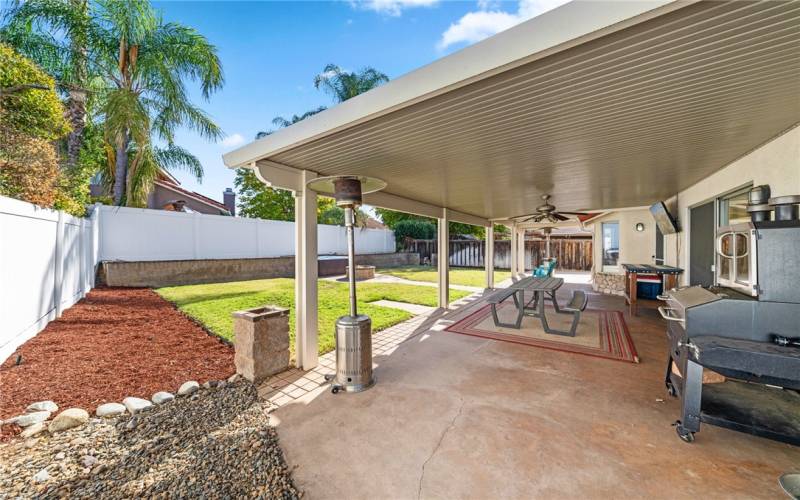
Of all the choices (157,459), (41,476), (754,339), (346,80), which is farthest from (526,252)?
(41,476)

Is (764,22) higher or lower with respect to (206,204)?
A: lower

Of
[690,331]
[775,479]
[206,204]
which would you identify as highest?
[206,204]

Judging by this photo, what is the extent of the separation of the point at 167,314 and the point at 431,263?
15.2 metres

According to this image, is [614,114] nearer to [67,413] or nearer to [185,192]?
[67,413]

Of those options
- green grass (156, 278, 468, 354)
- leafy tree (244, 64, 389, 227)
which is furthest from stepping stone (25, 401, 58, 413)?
leafy tree (244, 64, 389, 227)

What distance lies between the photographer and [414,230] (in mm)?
20672

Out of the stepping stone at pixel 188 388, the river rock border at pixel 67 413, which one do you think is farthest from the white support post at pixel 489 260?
the river rock border at pixel 67 413

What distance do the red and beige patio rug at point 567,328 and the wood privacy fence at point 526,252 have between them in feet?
34.2

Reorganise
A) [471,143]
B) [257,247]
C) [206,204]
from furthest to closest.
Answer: [206,204] → [257,247] → [471,143]

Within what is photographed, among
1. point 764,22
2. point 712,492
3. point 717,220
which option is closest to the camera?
point 764,22

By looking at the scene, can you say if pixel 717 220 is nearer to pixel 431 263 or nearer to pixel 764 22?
pixel 764 22

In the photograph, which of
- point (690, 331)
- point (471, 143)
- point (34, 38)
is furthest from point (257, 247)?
point (690, 331)

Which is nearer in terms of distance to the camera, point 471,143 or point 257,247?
point 471,143

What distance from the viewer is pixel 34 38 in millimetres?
8688
